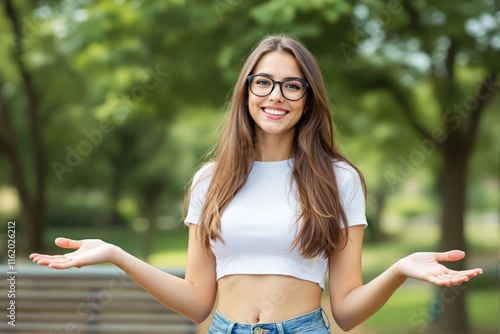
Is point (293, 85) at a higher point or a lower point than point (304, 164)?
higher

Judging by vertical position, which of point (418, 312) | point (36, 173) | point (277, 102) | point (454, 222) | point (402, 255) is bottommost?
point (402, 255)

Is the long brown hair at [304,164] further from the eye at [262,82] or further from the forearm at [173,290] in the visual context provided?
the forearm at [173,290]

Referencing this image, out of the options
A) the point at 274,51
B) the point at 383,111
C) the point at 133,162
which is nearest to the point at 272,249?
the point at 274,51

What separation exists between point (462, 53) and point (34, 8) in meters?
8.94

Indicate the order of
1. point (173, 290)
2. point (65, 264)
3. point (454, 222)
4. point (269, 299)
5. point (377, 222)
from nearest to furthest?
point (65, 264)
point (269, 299)
point (173, 290)
point (454, 222)
point (377, 222)

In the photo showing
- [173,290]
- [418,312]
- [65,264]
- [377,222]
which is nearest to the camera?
[65,264]

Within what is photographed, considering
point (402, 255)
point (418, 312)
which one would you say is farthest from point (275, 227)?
point (402, 255)

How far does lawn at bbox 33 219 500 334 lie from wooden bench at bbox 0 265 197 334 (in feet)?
8.39

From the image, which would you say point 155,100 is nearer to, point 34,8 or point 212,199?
point 34,8

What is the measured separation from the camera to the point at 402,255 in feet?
92.4

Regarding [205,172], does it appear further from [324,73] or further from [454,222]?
[454,222]

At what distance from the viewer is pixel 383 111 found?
12391 millimetres

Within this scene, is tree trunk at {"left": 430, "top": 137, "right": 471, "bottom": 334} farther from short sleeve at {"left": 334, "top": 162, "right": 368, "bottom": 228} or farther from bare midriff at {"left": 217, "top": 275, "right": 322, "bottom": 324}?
bare midriff at {"left": 217, "top": 275, "right": 322, "bottom": 324}

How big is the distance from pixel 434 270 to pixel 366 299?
33 centimetres
